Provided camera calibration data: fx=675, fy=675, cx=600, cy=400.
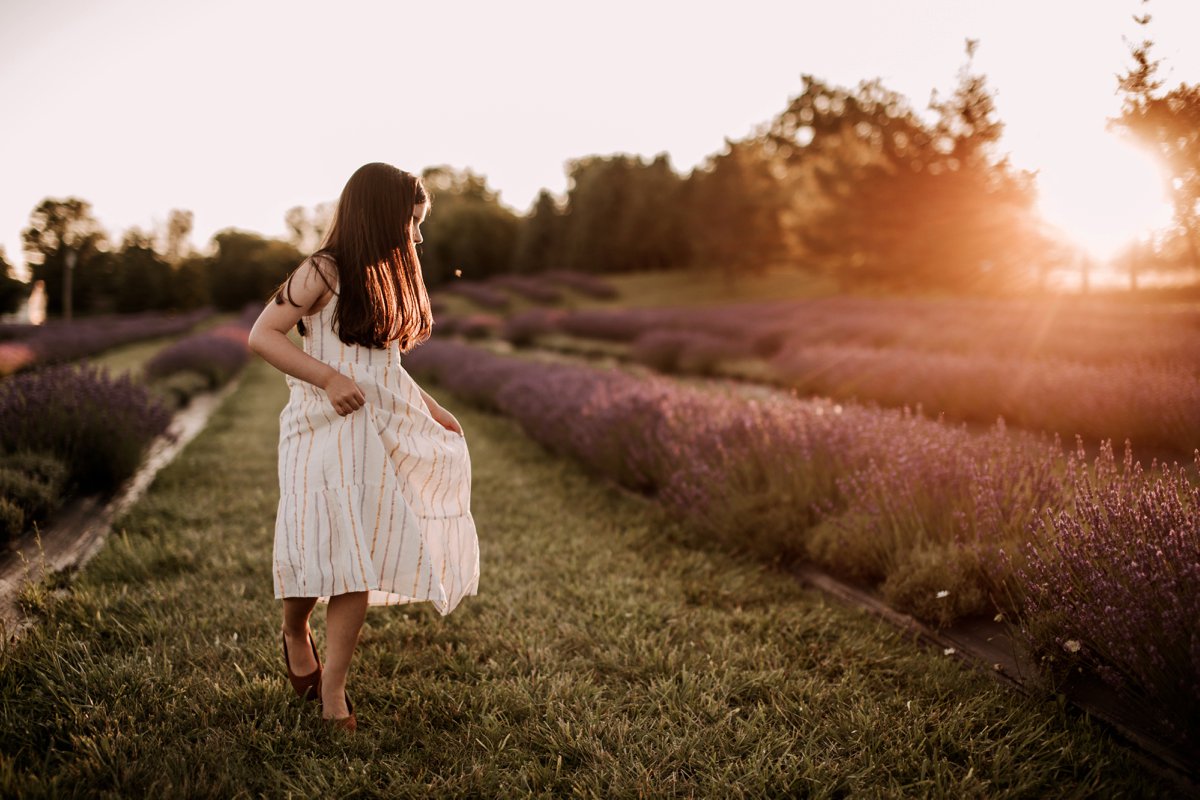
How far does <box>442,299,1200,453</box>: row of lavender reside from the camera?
201 inches

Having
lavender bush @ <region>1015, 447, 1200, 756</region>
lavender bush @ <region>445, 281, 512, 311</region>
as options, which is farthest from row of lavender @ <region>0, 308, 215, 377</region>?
lavender bush @ <region>445, 281, 512, 311</region>

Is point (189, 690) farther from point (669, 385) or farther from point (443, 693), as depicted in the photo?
point (669, 385)

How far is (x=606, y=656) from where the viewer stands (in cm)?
248

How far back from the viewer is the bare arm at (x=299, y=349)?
178 cm

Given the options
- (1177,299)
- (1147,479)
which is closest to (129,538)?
(1147,479)

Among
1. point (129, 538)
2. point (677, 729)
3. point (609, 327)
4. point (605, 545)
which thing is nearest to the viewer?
point (677, 729)

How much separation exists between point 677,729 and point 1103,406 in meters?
4.89

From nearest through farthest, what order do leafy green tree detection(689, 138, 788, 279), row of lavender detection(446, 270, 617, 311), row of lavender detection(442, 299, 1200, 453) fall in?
row of lavender detection(442, 299, 1200, 453), row of lavender detection(446, 270, 617, 311), leafy green tree detection(689, 138, 788, 279)

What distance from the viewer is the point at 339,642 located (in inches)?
76.0

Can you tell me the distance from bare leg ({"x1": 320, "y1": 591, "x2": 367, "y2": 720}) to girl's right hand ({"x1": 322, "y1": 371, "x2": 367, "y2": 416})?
52 centimetres

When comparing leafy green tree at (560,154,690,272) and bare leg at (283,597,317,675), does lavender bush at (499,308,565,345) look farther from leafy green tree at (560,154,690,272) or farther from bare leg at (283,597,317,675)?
leafy green tree at (560,154,690,272)

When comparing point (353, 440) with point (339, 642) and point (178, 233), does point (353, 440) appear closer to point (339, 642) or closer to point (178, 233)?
point (339, 642)

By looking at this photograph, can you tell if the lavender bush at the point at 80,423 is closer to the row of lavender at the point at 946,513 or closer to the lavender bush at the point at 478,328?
the row of lavender at the point at 946,513

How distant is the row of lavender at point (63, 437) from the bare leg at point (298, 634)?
208cm
